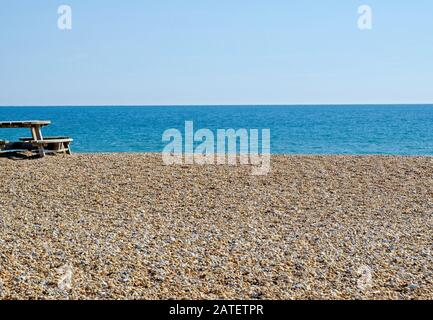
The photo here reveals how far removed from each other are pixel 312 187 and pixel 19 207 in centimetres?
602

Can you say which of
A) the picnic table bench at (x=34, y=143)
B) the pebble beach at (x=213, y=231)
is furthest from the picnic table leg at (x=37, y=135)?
the pebble beach at (x=213, y=231)

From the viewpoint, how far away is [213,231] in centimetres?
826

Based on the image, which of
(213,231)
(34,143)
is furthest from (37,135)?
(213,231)

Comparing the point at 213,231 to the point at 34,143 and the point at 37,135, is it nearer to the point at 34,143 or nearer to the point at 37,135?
the point at 34,143

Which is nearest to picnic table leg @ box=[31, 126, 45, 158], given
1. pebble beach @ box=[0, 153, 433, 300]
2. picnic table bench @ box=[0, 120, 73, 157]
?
picnic table bench @ box=[0, 120, 73, 157]

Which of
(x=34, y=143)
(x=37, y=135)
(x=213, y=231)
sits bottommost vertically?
(x=213, y=231)

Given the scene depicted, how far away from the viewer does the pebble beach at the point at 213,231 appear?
5.97 meters

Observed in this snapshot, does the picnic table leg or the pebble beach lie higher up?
the picnic table leg

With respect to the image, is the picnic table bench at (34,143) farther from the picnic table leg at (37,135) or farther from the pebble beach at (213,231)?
the pebble beach at (213,231)

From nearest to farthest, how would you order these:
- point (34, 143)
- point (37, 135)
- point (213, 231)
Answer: point (213, 231) < point (34, 143) < point (37, 135)

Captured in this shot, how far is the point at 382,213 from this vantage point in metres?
9.77

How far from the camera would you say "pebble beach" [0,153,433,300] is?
5.97 meters

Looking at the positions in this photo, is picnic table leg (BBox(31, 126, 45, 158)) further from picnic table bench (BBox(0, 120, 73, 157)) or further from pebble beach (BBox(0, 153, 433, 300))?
pebble beach (BBox(0, 153, 433, 300))
